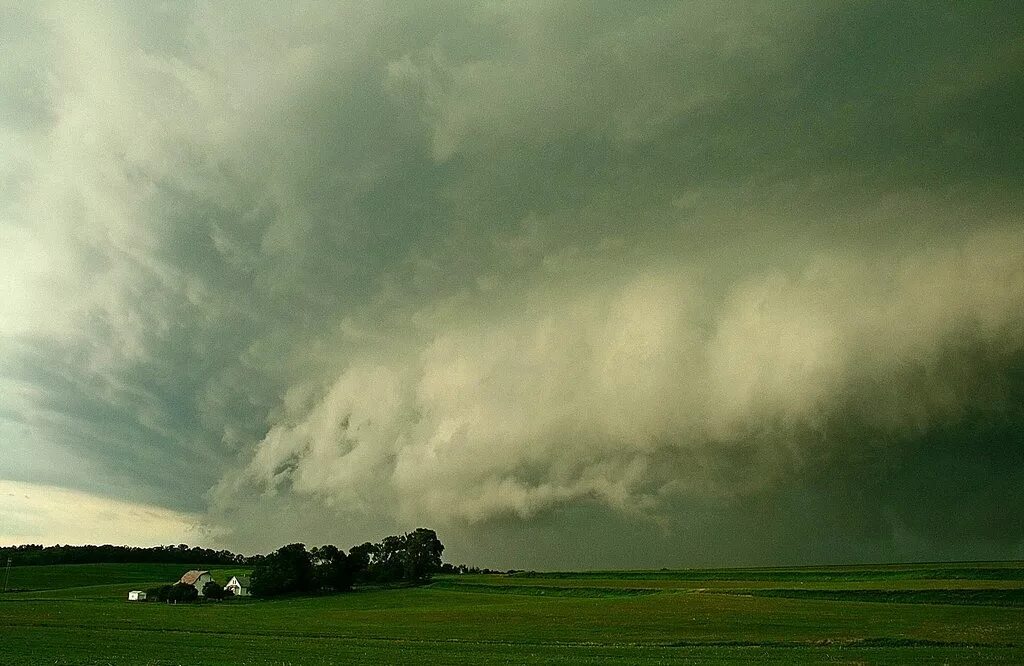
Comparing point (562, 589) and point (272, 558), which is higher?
point (272, 558)

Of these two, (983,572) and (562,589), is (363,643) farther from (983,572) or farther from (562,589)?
(983,572)

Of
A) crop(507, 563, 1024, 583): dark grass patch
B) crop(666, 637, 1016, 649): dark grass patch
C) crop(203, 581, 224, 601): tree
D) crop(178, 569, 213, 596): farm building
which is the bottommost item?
crop(507, 563, 1024, 583): dark grass patch

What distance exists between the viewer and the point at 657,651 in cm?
4891

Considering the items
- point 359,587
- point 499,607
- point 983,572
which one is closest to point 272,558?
point 359,587

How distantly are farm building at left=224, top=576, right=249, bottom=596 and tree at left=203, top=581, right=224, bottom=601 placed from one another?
6.51 meters

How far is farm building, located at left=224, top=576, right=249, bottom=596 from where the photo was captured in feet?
499

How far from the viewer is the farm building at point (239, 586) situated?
15195cm

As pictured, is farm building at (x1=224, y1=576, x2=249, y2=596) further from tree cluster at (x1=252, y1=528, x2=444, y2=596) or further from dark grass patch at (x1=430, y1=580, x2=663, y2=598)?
dark grass patch at (x1=430, y1=580, x2=663, y2=598)

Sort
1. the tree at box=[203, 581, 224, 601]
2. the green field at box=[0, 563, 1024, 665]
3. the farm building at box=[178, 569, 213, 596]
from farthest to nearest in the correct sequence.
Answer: the farm building at box=[178, 569, 213, 596]
the tree at box=[203, 581, 224, 601]
the green field at box=[0, 563, 1024, 665]

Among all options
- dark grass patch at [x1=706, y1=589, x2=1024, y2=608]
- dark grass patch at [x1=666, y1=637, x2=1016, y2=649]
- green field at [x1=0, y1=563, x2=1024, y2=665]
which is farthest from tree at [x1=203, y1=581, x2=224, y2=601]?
dark grass patch at [x1=666, y1=637, x2=1016, y2=649]

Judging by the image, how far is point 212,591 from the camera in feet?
471

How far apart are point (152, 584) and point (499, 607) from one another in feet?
380

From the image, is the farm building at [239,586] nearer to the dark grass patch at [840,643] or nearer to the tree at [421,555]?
the tree at [421,555]

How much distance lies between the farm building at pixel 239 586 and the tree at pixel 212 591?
6.51 m
